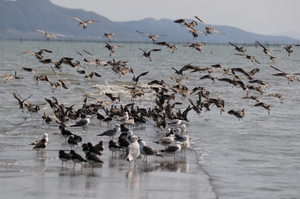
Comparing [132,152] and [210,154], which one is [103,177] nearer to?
[132,152]

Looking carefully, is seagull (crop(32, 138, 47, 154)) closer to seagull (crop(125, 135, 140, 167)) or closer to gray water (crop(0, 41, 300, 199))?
gray water (crop(0, 41, 300, 199))

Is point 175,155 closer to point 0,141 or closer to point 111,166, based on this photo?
point 111,166

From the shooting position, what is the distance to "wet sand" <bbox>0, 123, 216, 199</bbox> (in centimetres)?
1342

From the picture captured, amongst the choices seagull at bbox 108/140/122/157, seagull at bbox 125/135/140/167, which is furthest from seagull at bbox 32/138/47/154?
seagull at bbox 125/135/140/167

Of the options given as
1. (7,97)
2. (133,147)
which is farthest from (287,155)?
(7,97)

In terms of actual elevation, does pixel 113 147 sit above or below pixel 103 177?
above

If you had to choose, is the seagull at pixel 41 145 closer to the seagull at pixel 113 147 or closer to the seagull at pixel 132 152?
the seagull at pixel 113 147

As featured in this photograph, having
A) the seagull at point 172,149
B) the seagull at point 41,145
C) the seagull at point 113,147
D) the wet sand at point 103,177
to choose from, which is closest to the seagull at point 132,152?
the wet sand at point 103,177

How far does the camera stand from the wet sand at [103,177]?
1342 centimetres

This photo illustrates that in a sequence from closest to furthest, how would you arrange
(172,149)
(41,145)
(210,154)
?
1. (172,149)
2. (41,145)
3. (210,154)

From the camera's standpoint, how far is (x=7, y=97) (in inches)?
1387

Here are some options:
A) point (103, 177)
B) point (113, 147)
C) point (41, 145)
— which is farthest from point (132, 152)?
point (41, 145)

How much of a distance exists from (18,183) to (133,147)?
406 cm

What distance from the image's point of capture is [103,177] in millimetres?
14984
